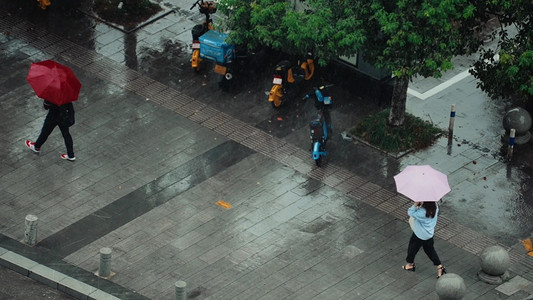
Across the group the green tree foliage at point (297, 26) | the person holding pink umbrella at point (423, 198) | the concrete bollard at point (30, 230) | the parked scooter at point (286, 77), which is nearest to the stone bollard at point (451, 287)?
the person holding pink umbrella at point (423, 198)

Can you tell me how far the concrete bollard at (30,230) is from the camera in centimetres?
1998

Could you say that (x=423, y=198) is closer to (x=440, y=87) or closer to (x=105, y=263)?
(x=105, y=263)

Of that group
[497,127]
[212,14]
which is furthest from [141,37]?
[497,127]

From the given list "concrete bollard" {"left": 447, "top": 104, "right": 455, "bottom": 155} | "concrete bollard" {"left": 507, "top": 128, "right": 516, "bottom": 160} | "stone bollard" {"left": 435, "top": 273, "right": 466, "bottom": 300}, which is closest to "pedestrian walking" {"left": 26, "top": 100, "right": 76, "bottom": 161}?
"concrete bollard" {"left": 447, "top": 104, "right": 455, "bottom": 155}

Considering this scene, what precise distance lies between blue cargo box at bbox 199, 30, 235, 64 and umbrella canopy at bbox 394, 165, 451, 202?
7.12 metres

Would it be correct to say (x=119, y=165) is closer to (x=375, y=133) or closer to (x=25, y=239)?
(x=25, y=239)

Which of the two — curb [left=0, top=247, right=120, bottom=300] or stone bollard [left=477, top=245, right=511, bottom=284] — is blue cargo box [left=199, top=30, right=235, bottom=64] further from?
stone bollard [left=477, top=245, right=511, bottom=284]

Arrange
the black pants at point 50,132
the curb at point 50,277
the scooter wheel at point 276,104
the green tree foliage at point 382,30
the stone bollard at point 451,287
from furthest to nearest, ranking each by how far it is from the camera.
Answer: the scooter wheel at point 276,104
the black pants at point 50,132
the green tree foliage at point 382,30
the curb at point 50,277
the stone bollard at point 451,287

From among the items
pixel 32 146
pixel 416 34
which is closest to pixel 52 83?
pixel 32 146

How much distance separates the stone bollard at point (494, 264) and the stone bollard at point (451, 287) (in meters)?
0.98

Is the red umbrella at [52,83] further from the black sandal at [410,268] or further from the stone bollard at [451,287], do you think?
the stone bollard at [451,287]

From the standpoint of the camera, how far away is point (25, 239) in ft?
66.8

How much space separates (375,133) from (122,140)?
497 centimetres

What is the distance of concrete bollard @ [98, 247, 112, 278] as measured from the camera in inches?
755
